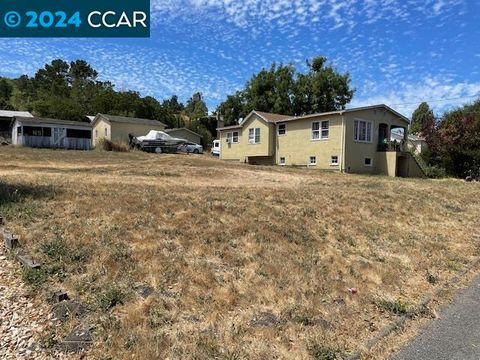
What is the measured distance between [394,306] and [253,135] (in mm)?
26487

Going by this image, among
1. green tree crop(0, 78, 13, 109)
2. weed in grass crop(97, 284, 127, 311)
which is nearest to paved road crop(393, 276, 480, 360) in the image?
weed in grass crop(97, 284, 127, 311)

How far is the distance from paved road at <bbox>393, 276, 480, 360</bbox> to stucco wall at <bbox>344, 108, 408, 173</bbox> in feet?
66.0

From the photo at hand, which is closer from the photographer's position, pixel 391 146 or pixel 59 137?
pixel 391 146

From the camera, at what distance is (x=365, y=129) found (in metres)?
25.7

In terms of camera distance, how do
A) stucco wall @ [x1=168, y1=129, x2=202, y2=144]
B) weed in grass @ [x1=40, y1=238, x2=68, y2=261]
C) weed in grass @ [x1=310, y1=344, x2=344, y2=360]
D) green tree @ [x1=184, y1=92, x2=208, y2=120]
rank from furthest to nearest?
green tree @ [x1=184, y1=92, x2=208, y2=120] → stucco wall @ [x1=168, y1=129, x2=202, y2=144] → weed in grass @ [x1=40, y1=238, x2=68, y2=261] → weed in grass @ [x1=310, y1=344, x2=344, y2=360]

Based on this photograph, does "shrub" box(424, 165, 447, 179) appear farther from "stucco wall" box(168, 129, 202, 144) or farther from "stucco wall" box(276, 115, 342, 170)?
"stucco wall" box(168, 129, 202, 144)

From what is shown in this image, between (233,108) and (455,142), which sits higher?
(233,108)

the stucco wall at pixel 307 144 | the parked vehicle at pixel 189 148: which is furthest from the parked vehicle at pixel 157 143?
the stucco wall at pixel 307 144

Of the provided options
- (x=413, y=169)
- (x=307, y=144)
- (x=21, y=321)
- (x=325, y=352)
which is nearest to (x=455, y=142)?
(x=413, y=169)

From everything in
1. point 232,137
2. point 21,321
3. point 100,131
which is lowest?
point 21,321

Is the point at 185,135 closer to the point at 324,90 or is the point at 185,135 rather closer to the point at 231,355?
the point at 324,90

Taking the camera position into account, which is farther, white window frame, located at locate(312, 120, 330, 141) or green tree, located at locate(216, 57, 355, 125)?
green tree, located at locate(216, 57, 355, 125)

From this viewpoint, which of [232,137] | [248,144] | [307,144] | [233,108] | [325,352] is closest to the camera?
[325,352]

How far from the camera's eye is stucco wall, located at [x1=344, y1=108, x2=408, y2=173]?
80.5 feet
